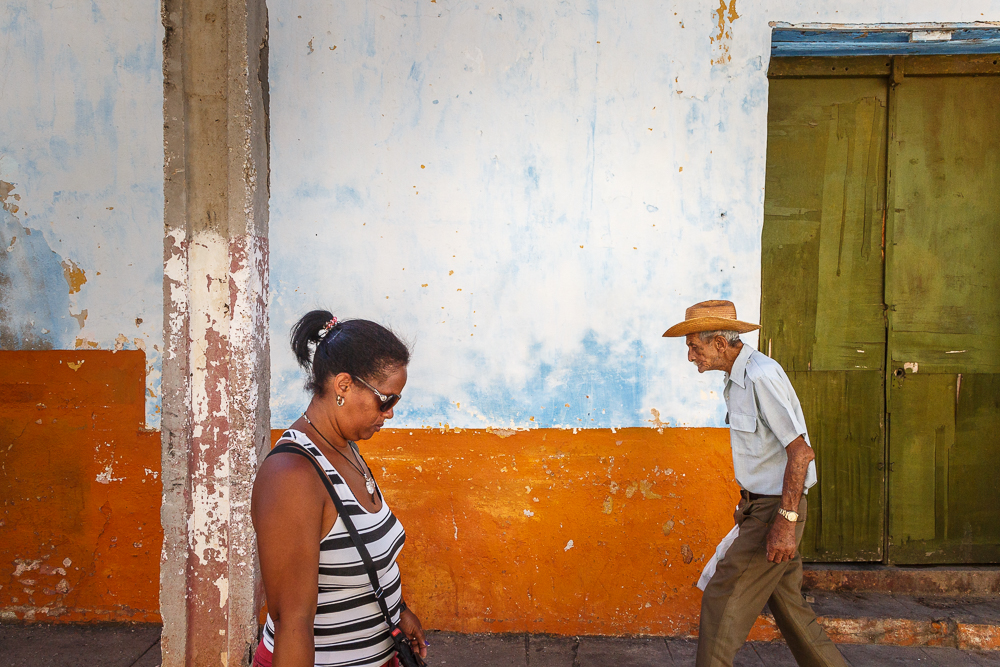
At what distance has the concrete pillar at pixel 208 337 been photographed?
10.1 feet

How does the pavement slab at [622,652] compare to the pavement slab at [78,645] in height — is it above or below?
above

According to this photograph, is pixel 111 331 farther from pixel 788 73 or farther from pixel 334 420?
pixel 788 73

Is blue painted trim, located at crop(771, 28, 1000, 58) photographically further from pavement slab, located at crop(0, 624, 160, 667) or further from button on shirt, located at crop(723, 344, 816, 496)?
pavement slab, located at crop(0, 624, 160, 667)

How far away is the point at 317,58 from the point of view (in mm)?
3500

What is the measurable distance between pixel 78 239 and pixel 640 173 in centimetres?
320

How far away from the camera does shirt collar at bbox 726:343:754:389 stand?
2.71 metres

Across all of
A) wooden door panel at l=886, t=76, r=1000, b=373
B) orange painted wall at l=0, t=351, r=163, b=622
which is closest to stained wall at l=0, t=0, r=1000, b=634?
orange painted wall at l=0, t=351, r=163, b=622

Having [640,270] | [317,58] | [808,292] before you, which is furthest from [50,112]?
[808,292]

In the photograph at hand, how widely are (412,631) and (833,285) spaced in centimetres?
315

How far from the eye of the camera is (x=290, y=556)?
56.7 inches

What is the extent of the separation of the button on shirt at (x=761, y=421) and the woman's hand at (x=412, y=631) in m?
1.57

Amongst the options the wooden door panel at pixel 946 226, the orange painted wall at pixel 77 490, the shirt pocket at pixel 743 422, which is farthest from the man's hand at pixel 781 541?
the orange painted wall at pixel 77 490

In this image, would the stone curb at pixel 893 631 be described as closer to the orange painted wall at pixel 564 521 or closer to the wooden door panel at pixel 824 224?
the orange painted wall at pixel 564 521

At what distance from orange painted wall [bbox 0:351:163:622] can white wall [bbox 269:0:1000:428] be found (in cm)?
93
